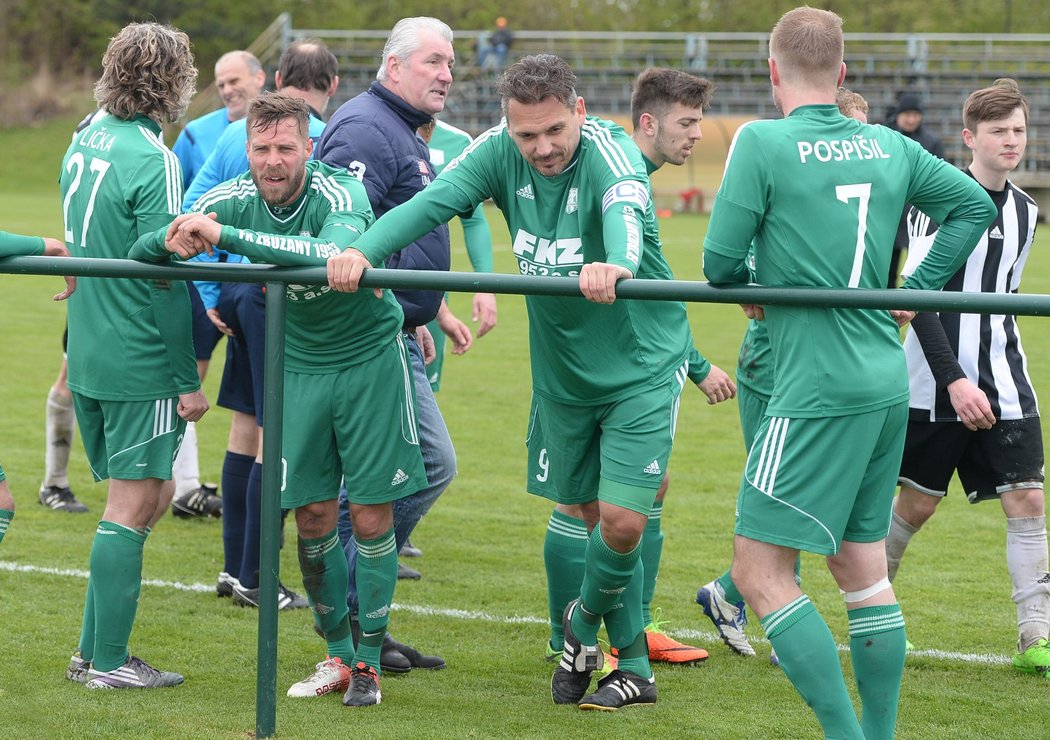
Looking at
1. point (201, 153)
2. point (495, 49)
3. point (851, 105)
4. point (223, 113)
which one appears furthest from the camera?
point (495, 49)

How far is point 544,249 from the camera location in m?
4.00

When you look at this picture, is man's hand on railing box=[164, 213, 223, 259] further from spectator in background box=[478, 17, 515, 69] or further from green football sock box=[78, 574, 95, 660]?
spectator in background box=[478, 17, 515, 69]

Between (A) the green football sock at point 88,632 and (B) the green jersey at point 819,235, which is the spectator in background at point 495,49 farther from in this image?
(B) the green jersey at point 819,235

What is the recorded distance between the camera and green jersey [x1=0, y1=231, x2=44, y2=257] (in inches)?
151

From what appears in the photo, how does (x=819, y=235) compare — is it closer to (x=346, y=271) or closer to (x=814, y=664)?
(x=814, y=664)

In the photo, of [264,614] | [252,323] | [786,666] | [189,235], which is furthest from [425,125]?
[786,666]

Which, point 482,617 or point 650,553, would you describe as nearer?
point 650,553

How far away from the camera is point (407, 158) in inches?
192

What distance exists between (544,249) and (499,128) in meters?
0.41

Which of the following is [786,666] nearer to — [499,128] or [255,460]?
[499,128]

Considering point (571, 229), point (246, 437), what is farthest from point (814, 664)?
point (246, 437)

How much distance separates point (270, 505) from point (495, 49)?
1336 inches

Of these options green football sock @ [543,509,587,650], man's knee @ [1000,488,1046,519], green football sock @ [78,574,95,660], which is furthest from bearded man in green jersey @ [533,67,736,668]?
green football sock @ [78,574,95,660]

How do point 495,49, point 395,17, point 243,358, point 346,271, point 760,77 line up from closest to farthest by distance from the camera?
point 346,271, point 243,358, point 495,49, point 760,77, point 395,17
